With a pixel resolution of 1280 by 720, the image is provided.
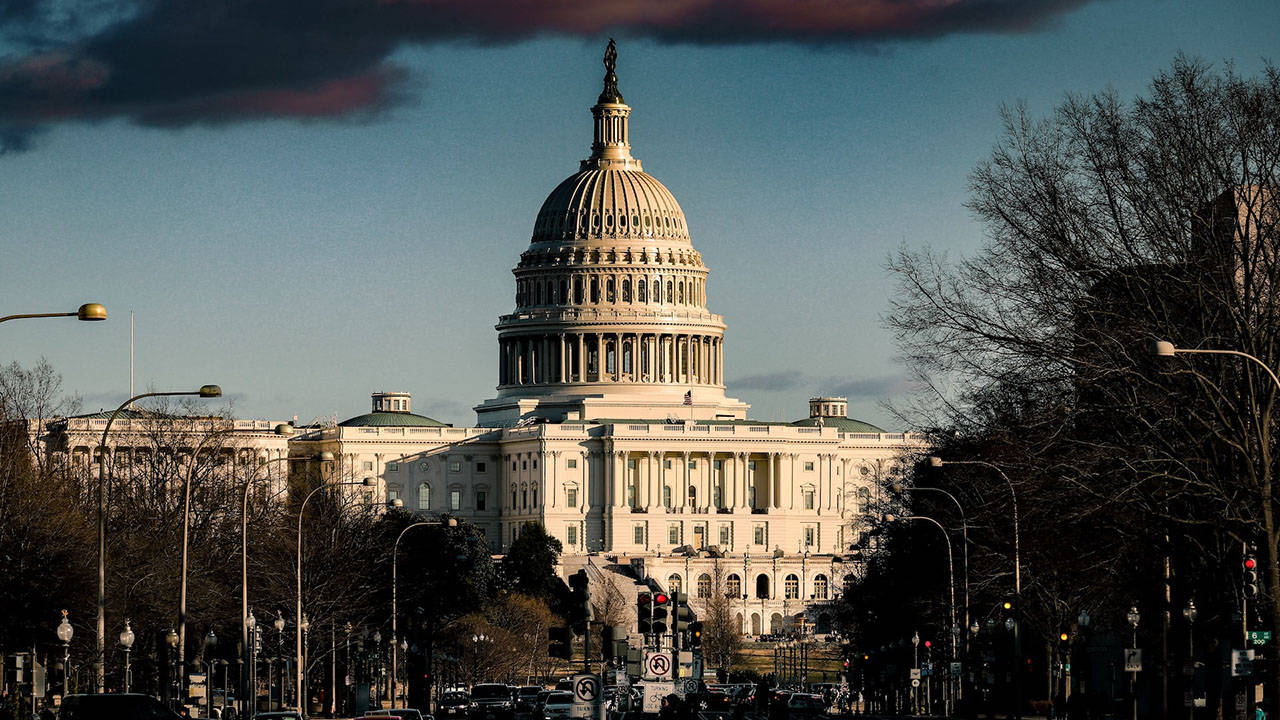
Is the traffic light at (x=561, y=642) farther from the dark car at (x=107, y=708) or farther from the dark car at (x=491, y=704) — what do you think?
the dark car at (x=491, y=704)

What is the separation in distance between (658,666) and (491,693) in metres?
41.6

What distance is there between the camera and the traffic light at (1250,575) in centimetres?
4806

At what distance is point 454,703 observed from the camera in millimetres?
92250

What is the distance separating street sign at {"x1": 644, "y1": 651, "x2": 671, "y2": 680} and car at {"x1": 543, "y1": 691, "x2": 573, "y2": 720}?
23.6m

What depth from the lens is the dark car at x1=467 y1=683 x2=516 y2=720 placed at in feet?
271

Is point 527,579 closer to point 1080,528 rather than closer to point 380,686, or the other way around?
point 380,686

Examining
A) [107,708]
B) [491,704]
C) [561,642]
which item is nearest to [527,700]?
[491,704]

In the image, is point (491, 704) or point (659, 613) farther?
point (491, 704)

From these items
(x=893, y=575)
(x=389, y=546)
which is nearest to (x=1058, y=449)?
(x=893, y=575)

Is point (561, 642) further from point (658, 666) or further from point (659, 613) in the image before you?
point (659, 613)

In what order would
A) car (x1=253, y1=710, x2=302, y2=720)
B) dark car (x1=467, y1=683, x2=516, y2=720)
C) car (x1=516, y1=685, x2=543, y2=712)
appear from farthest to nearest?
car (x1=516, y1=685, x2=543, y2=712) → dark car (x1=467, y1=683, x2=516, y2=720) → car (x1=253, y1=710, x2=302, y2=720)

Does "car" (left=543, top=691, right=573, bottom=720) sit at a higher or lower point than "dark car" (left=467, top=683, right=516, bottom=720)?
higher

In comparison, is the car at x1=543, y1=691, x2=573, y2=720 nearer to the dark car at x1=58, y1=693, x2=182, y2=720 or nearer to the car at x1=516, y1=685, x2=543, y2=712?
the car at x1=516, y1=685, x2=543, y2=712

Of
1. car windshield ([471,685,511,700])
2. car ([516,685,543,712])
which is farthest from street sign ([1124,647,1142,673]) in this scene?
car windshield ([471,685,511,700])
